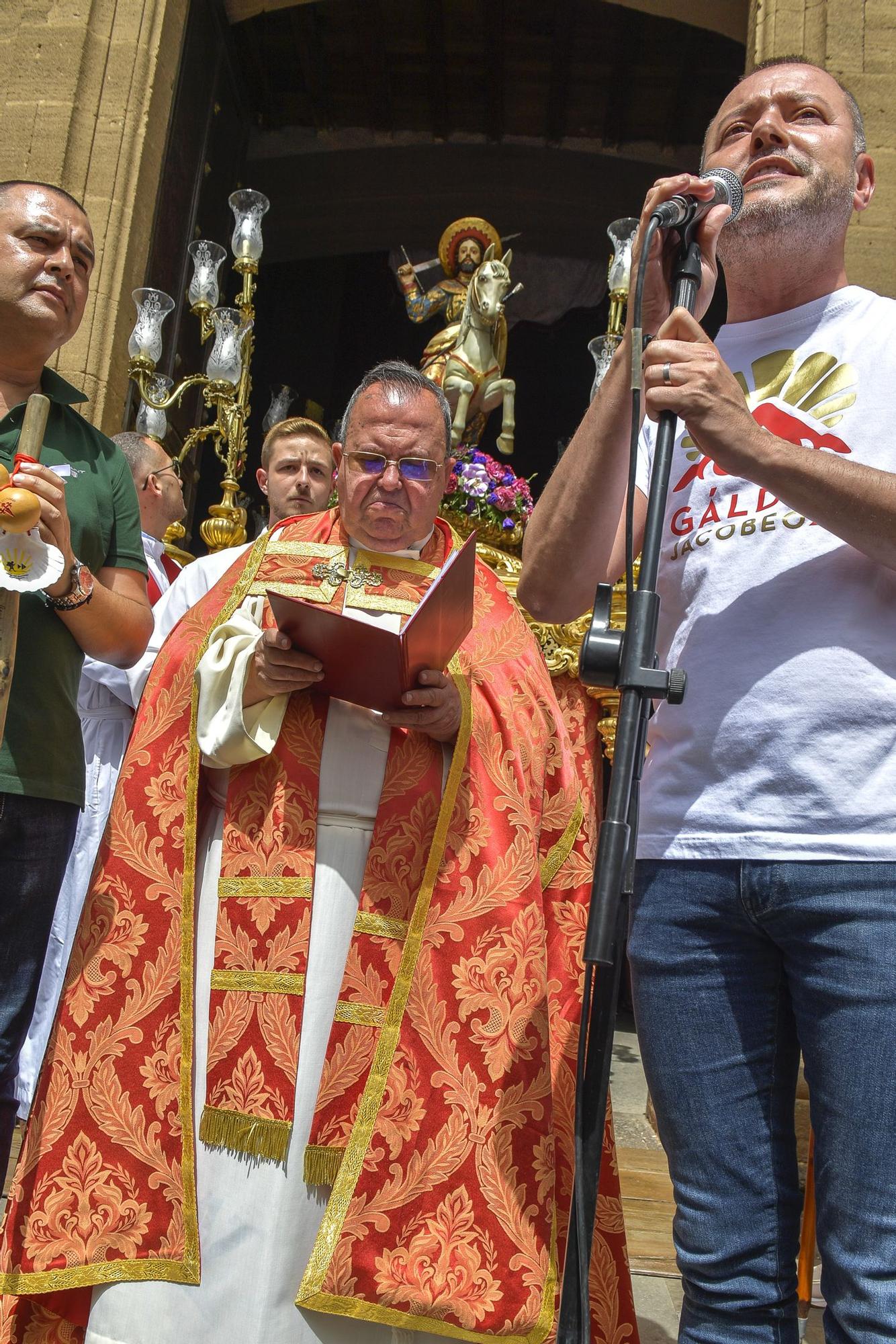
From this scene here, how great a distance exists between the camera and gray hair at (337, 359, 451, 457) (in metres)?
2.45

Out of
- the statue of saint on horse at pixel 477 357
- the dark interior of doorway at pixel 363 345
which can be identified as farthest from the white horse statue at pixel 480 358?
the dark interior of doorway at pixel 363 345

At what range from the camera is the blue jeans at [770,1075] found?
1.29 metres

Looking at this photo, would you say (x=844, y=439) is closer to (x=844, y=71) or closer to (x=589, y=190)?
(x=844, y=71)

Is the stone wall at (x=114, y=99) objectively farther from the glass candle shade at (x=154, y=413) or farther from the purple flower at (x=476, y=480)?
the purple flower at (x=476, y=480)

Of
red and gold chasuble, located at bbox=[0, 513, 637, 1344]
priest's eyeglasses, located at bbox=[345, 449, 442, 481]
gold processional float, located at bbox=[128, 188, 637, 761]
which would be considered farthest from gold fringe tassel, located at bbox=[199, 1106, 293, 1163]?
gold processional float, located at bbox=[128, 188, 637, 761]

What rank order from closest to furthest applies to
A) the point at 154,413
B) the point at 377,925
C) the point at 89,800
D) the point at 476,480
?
the point at 377,925 < the point at 89,800 < the point at 154,413 < the point at 476,480

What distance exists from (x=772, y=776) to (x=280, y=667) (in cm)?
96

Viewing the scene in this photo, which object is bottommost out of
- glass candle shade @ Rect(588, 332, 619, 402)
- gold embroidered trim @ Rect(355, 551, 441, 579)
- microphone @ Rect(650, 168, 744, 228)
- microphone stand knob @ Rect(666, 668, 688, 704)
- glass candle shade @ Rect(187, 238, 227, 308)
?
microphone stand knob @ Rect(666, 668, 688, 704)

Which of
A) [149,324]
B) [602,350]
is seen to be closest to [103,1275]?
[149,324]

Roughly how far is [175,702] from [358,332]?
349 inches

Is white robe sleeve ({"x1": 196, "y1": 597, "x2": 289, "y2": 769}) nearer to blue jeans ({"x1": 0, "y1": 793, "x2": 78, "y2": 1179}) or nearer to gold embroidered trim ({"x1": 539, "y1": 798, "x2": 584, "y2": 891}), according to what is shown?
blue jeans ({"x1": 0, "y1": 793, "x2": 78, "y2": 1179})

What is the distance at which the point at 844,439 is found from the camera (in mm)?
1538

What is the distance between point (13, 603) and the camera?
1.93 m

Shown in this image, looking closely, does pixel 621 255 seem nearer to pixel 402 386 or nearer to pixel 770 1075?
pixel 402 386
